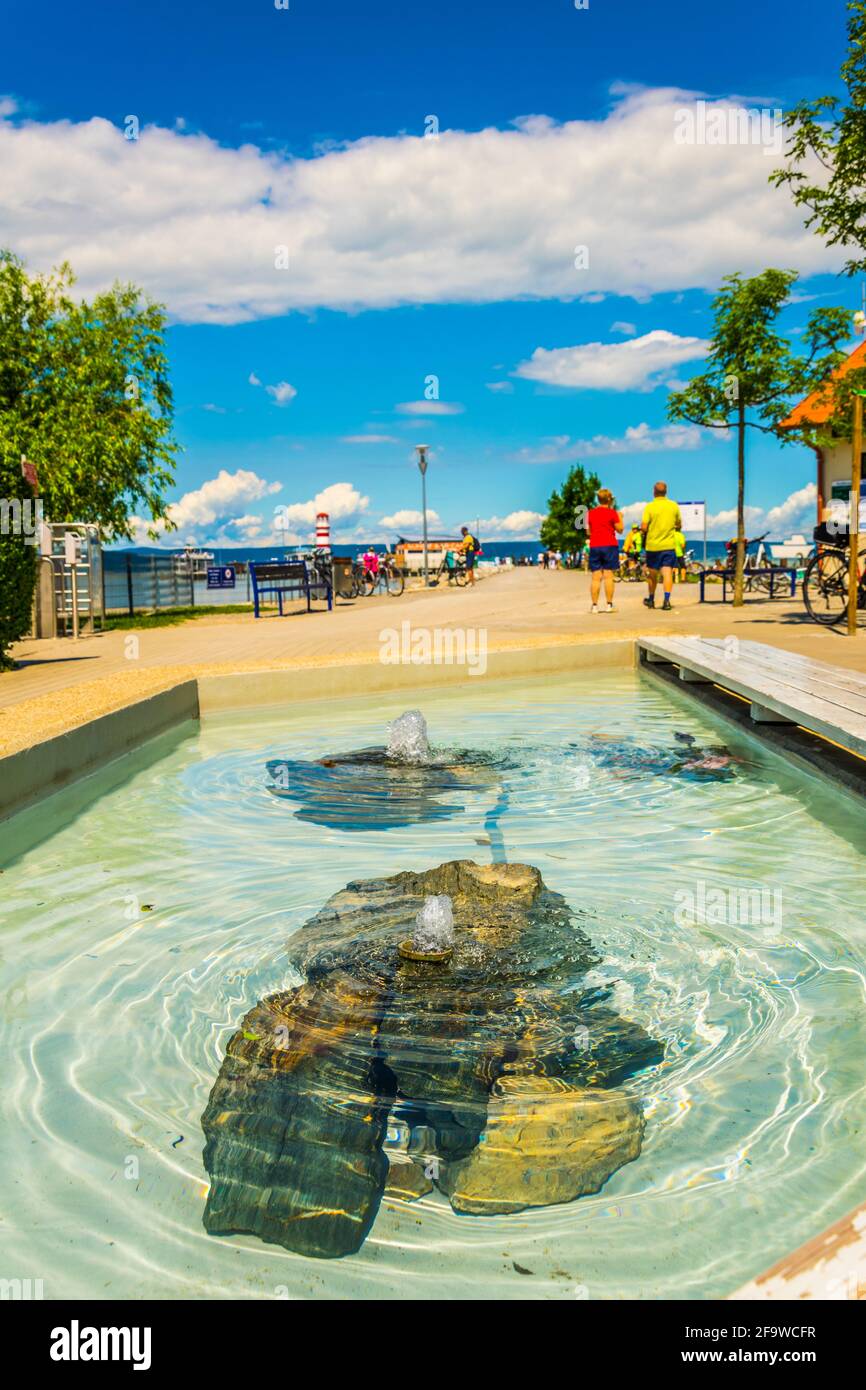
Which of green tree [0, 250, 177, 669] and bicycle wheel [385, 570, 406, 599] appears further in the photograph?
bicycle wheel [385, 570, 406, 599]

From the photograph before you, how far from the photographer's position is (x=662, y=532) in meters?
18.1

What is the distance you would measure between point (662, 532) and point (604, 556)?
1310 mm

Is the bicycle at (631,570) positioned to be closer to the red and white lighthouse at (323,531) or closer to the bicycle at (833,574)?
the red and white lighthouse at (323,531)

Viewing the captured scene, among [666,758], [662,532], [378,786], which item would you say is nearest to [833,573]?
[662,532]

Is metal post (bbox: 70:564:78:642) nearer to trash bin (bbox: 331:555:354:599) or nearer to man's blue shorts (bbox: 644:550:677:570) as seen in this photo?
man's blue shorts (bbox: 644:550:677:570)

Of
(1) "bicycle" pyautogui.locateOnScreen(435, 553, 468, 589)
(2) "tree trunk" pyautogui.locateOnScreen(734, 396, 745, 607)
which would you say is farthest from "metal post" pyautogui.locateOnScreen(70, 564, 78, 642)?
(1) "bicycle" pyautogui.locateOnScreen(435, 553, 468, 589)

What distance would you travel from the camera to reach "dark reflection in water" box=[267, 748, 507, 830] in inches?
259

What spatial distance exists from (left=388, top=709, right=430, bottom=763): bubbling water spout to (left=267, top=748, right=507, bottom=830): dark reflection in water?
0.30 feet

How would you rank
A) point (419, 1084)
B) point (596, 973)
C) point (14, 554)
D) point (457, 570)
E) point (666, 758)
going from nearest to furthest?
point (419, 1084) < point (596, 973) < point (666, 758) < point (14, 554) < point (457, 570)

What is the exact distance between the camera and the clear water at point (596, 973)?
2.44m

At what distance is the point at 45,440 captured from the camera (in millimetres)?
21781

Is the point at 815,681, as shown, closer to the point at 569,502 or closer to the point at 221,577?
the point at 221,577

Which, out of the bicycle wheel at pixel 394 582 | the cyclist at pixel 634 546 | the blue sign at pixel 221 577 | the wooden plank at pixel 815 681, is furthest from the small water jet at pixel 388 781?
the blue sign at pixel 221 577
